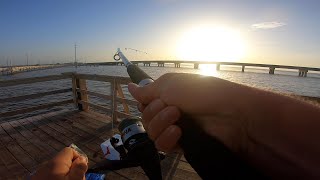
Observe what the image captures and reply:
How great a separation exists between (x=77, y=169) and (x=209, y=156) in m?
1.10

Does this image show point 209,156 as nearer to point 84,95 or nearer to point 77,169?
point 77,169

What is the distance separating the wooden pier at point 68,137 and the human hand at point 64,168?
2.27 m

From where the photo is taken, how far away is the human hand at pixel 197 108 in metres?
0.87

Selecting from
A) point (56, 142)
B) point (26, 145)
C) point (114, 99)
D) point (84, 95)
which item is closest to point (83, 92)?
point (84, 95)

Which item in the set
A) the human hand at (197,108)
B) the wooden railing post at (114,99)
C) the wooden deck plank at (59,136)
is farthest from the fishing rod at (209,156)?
the wooden railing post at (114,99)

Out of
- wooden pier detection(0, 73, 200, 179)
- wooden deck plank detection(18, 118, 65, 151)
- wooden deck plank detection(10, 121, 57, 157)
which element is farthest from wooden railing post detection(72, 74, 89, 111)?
wooden deck plank detection(10, 121, 57, 157)

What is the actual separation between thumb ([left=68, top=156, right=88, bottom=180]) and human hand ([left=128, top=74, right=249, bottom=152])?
732mm

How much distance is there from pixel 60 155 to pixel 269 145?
1.40 meters

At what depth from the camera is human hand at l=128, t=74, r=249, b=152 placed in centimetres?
87

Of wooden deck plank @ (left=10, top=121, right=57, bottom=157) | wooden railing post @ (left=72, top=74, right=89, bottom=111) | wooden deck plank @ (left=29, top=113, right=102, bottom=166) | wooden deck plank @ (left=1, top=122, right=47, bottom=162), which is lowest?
wooden deck plank @ (left=1, top=122, right=47, bottom=162)

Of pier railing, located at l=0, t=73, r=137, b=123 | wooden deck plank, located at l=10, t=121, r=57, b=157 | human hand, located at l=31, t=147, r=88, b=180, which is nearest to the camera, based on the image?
human hand, located at l=31, t=147, r=88, b=180

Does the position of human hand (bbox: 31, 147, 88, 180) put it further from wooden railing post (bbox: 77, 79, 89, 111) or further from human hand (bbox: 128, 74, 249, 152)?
wooden railing post (bbox: 77, 79, 89, 111)

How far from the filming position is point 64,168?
156 centimetres

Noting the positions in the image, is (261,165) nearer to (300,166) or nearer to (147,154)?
(300,166)
